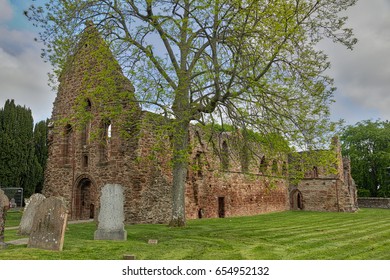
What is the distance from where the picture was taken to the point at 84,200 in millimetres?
19375

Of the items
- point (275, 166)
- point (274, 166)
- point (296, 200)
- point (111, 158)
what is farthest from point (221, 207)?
point (296, 200)

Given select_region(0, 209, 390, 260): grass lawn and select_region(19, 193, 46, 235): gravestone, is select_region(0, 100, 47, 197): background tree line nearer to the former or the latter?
select_region(19, 193, 46, 235): gravestone

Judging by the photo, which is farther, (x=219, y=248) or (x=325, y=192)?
(x=325, y=192)

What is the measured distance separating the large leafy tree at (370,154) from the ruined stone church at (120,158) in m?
26.8

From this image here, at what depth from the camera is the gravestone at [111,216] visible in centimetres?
1074

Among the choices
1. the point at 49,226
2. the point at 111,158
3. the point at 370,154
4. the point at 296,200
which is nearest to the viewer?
the point at 49,226

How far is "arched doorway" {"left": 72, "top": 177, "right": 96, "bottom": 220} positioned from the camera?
62.3 ft

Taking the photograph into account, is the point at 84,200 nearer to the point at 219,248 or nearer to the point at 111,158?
the point at 111,158

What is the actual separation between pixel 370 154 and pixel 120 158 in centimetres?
3724

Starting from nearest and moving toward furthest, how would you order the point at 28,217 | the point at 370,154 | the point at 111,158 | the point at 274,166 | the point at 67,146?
1. the point at 28,217
2. the point at 274,166
3. the point at 111,158
4. the point at 67,146
5. the point at 370,154

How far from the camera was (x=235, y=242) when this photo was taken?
10.3m

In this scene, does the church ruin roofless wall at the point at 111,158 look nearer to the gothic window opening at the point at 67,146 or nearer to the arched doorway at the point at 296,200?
the gothic window opening at the point at 67,146

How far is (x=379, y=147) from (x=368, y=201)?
886 centimetres

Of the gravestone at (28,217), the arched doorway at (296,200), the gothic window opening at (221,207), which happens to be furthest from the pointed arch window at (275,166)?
the arched doorway at (296,200)
